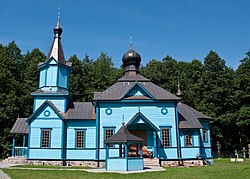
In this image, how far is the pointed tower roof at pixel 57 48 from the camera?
925 inches

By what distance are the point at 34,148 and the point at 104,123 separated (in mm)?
5742

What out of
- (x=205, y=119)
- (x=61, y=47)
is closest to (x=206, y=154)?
(x=205, y=119)

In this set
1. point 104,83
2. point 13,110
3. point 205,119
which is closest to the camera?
point 205,119

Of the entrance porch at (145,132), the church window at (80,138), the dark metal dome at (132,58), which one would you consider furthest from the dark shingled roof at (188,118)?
the church window at (80,138)

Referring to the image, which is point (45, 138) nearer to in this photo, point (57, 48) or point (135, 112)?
point (135, 112)

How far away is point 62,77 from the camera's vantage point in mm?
23141

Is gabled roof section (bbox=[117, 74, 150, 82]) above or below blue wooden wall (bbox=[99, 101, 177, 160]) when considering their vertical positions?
above

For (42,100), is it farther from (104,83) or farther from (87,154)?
(104,83)

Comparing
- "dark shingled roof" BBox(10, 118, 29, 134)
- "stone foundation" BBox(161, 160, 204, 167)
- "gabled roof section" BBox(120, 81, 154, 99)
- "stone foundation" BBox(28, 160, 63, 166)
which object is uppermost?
"gabled roof section" BBox(120, 81, 154, 99)

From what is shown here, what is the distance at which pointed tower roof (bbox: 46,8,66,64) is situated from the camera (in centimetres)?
2348

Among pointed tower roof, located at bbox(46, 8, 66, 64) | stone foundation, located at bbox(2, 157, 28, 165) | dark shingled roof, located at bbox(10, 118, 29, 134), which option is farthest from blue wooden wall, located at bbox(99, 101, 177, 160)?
dark shingled roof, located at bbox(10, 118, 29, 134)

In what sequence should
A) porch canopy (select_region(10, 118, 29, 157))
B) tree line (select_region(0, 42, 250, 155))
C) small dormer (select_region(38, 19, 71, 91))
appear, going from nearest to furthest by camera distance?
small dormer (select_region(38, 19, 71, 91)) < porch canopy (select_region(10, 118, 29, 157)) < tree line (select_region(0, 42, 250, 155))

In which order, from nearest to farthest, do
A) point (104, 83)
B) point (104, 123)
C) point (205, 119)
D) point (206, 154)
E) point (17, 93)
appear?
1. point (104, 123)
2. point (206, 154)
3. point (205, 119)
4. point (17, 93)
5. point (104, 83)

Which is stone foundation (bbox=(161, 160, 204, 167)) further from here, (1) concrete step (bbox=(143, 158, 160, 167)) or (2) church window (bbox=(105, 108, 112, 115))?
(2) church window (bbox=(105, 108, 112, 115))
